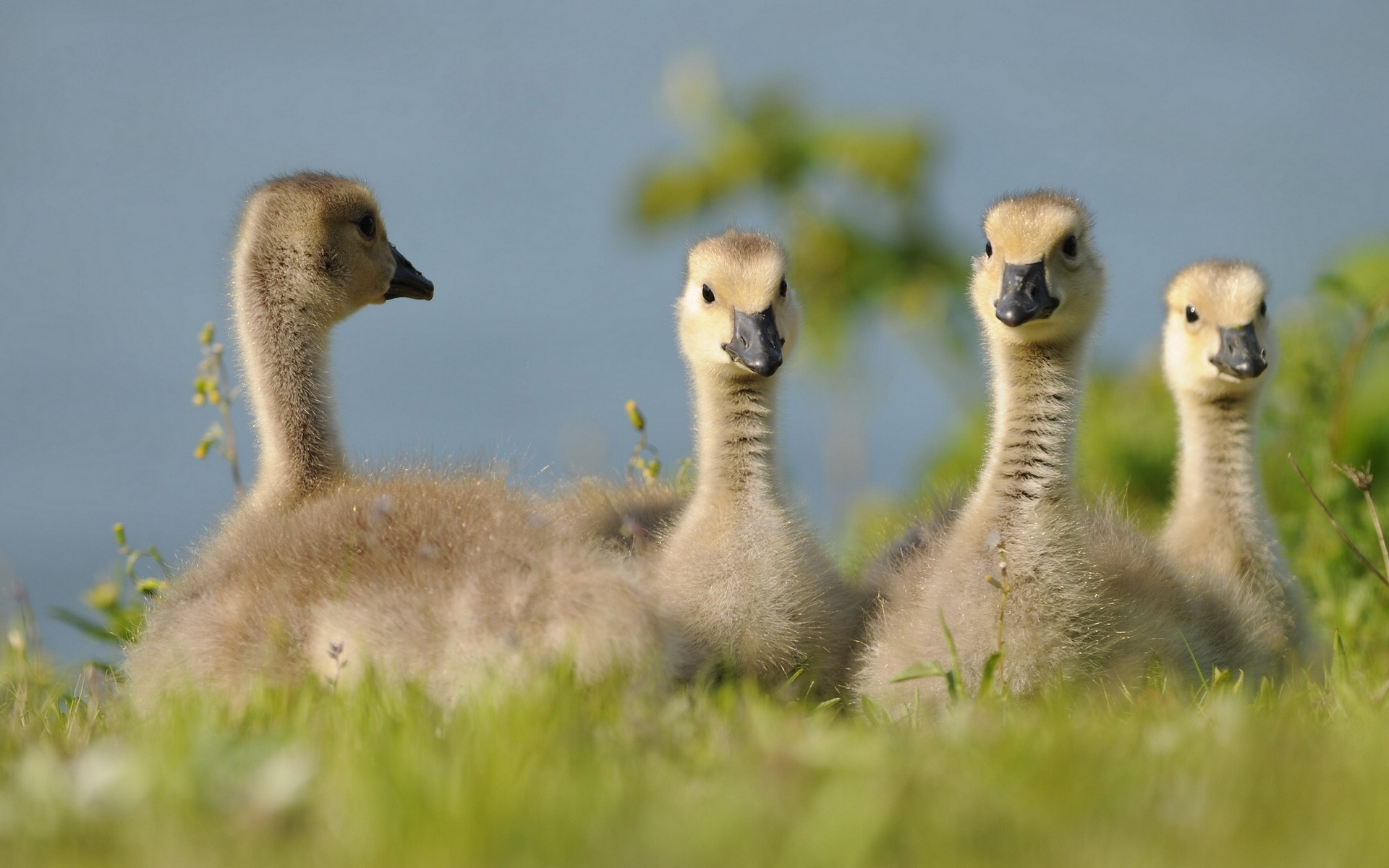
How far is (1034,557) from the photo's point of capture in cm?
423

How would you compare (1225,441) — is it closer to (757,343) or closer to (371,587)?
(757,343)

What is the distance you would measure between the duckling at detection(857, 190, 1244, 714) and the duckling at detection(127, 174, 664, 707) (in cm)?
99

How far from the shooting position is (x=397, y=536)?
398 cm

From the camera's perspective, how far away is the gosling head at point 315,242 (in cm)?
520

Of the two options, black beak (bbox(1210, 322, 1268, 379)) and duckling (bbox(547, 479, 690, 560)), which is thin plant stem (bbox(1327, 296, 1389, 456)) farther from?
duckling (bbox(547, 479, 690, 560))

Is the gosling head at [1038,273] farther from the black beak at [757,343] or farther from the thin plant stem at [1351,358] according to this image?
the thin plant stem at [1351,358]

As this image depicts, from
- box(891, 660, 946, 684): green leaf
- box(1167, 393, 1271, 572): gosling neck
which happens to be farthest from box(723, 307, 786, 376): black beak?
box(1167, 393, 1271, 572): gosling neck

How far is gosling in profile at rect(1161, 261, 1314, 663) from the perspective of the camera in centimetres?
542

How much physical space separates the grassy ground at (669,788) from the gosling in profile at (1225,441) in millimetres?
1998

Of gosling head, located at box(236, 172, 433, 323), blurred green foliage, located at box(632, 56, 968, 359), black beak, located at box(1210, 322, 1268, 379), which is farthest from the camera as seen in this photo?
blurred green foliage, located at box(632, 56, 968, 359)

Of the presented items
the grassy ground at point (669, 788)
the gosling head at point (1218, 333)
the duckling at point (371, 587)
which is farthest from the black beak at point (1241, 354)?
the duckling at point (371, 587)

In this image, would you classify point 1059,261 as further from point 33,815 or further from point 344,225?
point 33,815

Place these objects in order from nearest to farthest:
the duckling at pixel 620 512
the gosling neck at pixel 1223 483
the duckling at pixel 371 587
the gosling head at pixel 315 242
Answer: the duckling at pixel 371 587, the duckling at pixel 620 512, the gosling head at pixel 315 242, the gosling neck at pixel 1223 483

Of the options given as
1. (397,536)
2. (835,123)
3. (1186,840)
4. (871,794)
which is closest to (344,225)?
(397,536)
